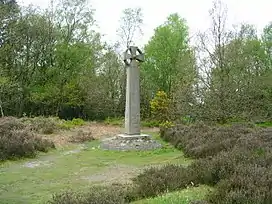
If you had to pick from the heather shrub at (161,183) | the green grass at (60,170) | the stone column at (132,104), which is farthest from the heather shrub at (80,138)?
the heather shrub at (161,183)

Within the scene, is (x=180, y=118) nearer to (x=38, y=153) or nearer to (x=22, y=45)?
(x=38, y=153)

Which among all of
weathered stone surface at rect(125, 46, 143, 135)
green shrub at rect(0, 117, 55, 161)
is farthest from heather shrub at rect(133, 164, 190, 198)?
weathered stone surface at rect(125, 46, 143, 135)

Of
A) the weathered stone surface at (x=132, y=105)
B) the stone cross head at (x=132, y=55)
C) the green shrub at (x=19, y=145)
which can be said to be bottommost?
the green shrub at (x=19, y=145)

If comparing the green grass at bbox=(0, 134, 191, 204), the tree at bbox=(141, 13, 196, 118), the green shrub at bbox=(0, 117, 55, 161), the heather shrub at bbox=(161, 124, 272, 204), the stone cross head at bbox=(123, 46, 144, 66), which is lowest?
the green grass at bbox=(0, 134, 191, 204)

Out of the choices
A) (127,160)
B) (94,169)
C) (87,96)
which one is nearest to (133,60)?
(127,160)

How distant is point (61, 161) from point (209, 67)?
1577 centimetres

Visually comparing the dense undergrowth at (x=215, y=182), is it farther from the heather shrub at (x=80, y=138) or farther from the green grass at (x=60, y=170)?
the heather shrub at (x=80, y=138)

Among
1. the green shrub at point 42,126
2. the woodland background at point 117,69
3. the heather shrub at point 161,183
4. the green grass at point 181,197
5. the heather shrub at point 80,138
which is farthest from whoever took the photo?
the woodland background at point 117,69

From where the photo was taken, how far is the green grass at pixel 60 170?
832cm

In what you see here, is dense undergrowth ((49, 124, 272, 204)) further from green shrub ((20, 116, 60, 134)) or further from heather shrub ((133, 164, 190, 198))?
green shrub ((20, 116, 60, 134))

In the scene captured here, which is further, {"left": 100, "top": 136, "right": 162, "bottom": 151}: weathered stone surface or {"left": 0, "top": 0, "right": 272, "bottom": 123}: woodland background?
{"left": 0, "top": 0, "right": 272, "bottom": 123}: woodland background

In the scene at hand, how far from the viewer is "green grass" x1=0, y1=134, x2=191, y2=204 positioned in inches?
→ 328

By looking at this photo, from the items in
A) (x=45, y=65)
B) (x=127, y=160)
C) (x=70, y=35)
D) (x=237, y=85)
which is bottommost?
(x=127, y=160)

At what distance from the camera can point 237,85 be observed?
2452 centimetres
